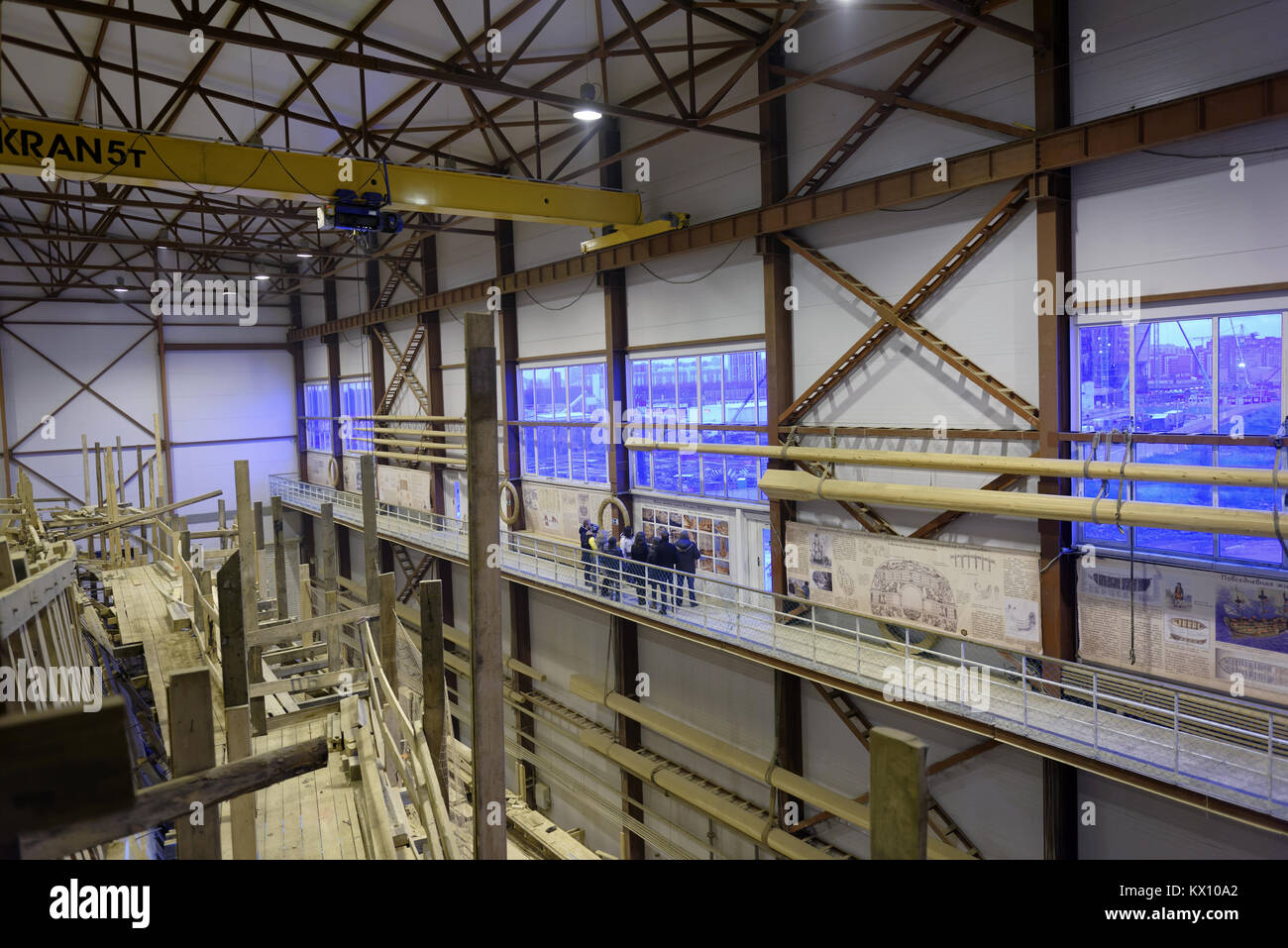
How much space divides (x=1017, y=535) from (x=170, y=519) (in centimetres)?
2456

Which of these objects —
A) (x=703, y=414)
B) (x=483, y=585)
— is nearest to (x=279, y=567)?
(x=703, y=414)

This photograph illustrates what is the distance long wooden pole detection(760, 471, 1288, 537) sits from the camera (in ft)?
28.6

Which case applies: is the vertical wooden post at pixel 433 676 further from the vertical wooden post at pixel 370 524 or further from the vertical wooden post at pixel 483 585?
the vertical wooden post at pixel 370 524

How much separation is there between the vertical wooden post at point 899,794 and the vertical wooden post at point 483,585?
3.30 metres

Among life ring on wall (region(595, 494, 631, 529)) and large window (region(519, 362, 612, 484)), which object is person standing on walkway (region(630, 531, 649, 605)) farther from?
large window (region(519, 362, 612, 484))

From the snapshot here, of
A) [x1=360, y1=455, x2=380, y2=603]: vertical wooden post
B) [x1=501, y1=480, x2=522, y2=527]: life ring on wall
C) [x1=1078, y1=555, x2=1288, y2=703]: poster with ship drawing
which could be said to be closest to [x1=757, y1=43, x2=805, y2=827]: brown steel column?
[x1=1078, y1=555, x2=1288, y2=703]: poster with ship drawing

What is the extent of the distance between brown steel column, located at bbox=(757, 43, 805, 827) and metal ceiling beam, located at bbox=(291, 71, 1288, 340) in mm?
590

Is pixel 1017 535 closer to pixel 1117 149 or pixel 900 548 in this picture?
pixel 900 548

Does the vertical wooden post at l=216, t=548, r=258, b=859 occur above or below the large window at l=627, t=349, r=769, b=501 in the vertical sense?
below

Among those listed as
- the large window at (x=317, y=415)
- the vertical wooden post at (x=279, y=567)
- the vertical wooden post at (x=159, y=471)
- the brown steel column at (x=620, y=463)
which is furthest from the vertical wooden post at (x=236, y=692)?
the large window at (x=317, y=415)

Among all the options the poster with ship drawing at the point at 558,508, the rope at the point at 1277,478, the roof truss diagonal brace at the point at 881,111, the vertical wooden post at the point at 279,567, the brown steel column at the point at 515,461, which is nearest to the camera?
the rope at the point at 1277,478

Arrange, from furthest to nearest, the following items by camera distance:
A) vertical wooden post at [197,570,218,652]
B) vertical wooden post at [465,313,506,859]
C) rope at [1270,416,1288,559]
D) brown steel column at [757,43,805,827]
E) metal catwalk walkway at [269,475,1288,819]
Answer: brown steel column at [757,43,805,827]
vertical wooden post at [197,570,218,652]
rope at [1270,416,1288,559]
metal catwalk walkway at [269,475,1288,819]
vertical wooden post at [465,313,506,859]

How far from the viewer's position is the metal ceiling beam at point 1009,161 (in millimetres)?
8602

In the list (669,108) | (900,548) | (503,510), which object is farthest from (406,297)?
(900,548)
